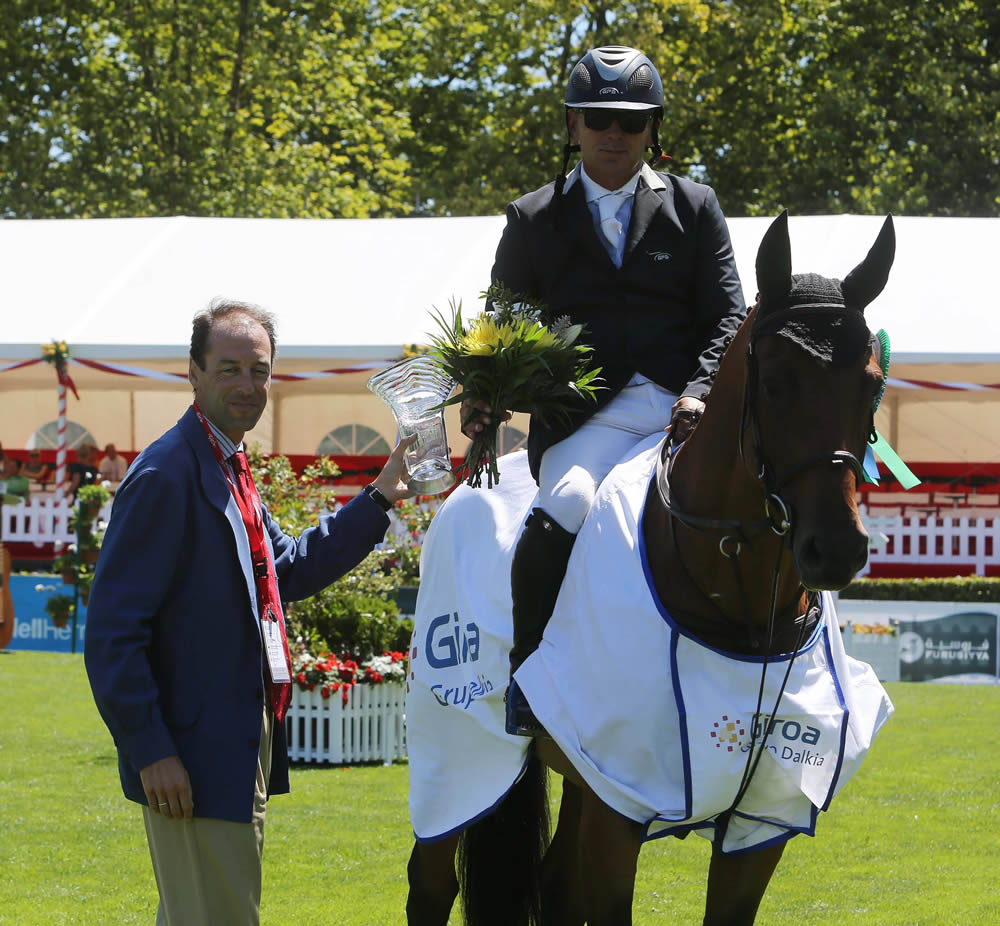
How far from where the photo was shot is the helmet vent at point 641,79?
4.07 meters

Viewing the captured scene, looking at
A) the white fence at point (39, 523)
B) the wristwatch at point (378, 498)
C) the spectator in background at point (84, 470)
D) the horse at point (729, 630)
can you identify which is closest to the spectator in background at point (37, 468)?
the spectator in background at point (84, 470)

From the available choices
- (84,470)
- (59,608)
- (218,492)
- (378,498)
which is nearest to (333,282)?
(84,470)

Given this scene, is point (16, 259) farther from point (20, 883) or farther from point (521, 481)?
point (521, 481)

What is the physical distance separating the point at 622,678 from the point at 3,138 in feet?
85.4

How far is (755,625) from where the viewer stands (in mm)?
3490

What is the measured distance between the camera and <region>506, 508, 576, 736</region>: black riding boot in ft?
12.6

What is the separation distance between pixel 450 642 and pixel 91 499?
995 cm

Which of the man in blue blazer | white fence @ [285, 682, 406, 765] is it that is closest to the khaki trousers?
the man in blue blazer

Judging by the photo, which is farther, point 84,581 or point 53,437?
point 53,437

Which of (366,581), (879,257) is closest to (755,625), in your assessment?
(879,257)

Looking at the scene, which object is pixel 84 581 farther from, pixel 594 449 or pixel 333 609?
pixel 594 449

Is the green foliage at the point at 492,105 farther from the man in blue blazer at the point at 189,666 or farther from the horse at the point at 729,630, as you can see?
the man in blue blazer at the point at 189,666

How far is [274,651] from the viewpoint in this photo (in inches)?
134

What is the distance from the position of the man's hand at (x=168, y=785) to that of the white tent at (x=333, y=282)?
11.4 m
